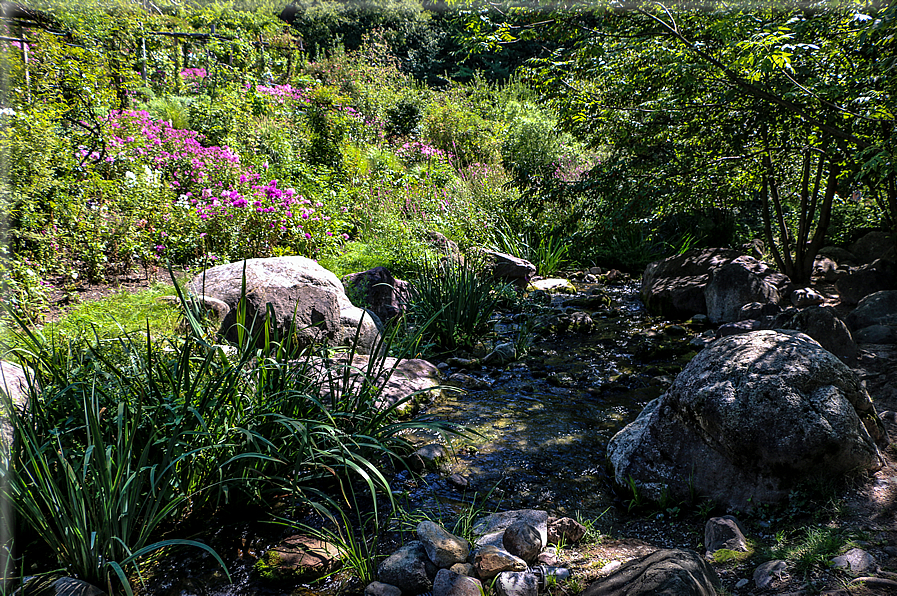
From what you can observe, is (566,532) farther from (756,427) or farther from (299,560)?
(299,560)

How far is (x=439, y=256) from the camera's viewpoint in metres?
7.09

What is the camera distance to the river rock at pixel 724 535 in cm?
229

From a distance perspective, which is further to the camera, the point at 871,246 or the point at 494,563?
the point at 871,246

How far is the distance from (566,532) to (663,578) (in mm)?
883

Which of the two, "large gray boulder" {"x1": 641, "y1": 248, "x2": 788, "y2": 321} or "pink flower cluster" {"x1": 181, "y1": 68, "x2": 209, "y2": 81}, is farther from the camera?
"pink flower cluster" {"x1": 181, "y1": 68, "x2": 209, "y2": 81}

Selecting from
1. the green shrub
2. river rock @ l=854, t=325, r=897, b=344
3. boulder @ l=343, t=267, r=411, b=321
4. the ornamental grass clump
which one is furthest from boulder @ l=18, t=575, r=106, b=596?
the green shrub

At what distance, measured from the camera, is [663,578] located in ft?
5.62

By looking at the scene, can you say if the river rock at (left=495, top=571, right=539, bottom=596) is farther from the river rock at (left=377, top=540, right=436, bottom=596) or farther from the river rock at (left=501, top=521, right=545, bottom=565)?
the river rock at (left=377, top=540, right=436, bottom=596)

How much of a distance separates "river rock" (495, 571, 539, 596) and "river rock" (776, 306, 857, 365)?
10.5 ft

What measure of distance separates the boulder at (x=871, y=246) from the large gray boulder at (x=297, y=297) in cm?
644

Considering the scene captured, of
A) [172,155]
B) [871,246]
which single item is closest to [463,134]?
[172,155]

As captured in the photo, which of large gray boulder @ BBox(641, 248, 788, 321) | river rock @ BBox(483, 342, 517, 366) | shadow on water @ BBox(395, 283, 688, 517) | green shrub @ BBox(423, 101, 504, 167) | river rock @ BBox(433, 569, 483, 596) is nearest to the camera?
river rock @ BBox(433, 569, 483, 596)

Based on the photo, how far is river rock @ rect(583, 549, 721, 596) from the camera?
5.49ft

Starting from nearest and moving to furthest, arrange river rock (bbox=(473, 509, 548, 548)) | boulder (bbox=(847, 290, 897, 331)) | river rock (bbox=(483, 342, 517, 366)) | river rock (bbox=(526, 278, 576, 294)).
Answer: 1. river rock (bbox=(473, 509, 548, 548))
2. boulder (bbox=(847, 290, 897, 331))
3. river rock (bbox=(483, 342, 517, 366))
4. river rock (bbox=(526, 278, 576, 294))
